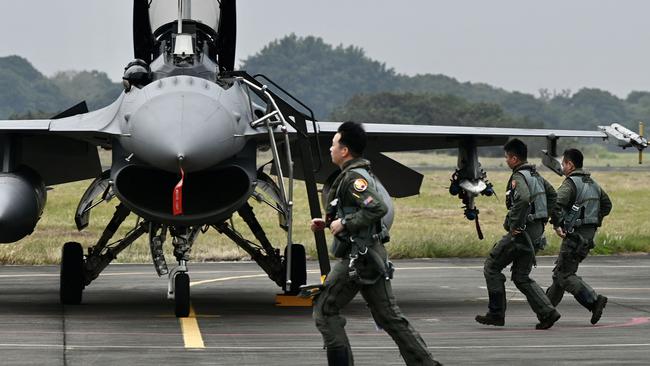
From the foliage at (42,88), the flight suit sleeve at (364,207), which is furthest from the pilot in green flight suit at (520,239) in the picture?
the foliage at (42,88)

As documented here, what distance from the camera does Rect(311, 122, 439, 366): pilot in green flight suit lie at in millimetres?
10109

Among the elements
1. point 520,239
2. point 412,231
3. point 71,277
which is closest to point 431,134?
point 520,239

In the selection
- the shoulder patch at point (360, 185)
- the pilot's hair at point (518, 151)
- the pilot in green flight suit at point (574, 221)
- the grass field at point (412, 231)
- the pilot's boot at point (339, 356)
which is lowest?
the grass field at point (412, 231)

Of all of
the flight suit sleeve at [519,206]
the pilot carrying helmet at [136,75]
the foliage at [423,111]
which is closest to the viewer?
the flight suit sleeve at [519,206]

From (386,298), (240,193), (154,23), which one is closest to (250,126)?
(240,193)

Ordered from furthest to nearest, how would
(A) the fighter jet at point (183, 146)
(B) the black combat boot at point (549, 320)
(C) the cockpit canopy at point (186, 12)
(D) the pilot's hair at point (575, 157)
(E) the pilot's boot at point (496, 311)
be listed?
(C) the cockpit canopy at point (186, 12)
(D) the pilot's hair at point (575, 157)
(E) the pilot's boot at point (496, 311)
(B) the black combat boot at point (549, 320)
(A) the fighter jet at point (183, 146)

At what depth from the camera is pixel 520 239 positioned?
47.1ft

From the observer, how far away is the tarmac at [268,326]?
11.8 metres

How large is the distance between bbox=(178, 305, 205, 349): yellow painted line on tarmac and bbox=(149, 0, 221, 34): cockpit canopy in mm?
3406

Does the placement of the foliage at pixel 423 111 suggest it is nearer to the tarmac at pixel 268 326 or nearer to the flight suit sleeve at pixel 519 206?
the tarmac at pixel 268 326

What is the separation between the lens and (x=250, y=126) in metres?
14.6

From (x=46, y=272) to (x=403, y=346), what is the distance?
13495 millimetres

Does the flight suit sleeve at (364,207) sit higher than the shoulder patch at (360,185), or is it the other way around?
the shoulder patch at (360,185)

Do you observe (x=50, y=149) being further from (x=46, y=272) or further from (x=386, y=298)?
(x=386, y=298)
